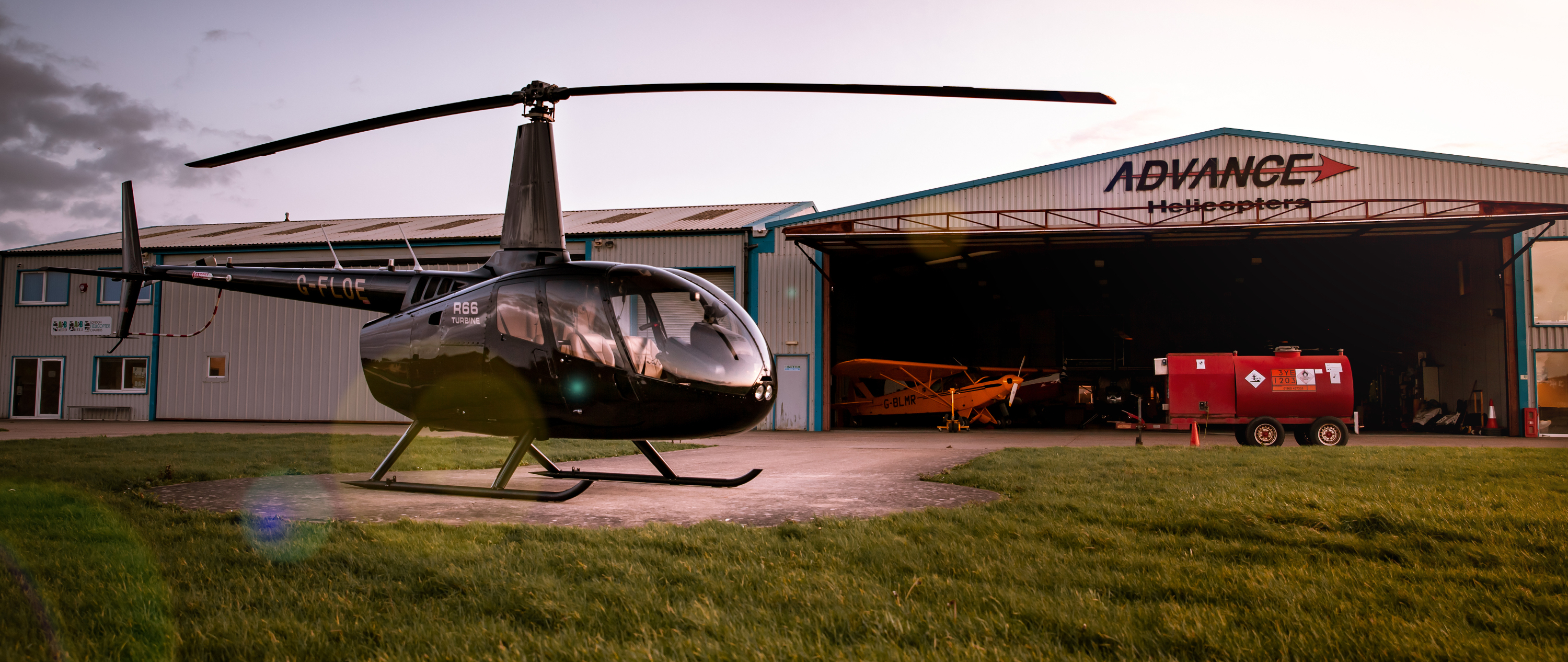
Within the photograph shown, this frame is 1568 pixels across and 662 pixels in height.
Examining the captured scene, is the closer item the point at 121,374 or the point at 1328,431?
the point at 1328,431

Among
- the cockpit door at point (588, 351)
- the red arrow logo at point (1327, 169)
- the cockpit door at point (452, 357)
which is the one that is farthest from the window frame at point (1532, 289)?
the cockpit door at point (452, 357)

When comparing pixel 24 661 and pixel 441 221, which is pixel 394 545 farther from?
pixel 441 221

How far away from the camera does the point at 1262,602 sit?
330 cm

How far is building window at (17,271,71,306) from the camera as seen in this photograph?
26.4 meters

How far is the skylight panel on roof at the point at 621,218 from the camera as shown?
87.2 ft

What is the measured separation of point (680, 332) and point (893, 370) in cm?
1718

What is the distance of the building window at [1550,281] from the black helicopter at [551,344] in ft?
74.7

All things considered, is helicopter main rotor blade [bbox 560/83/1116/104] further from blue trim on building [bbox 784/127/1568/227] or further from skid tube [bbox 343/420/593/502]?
blue trim on building [bbox 784/127/1568/227]

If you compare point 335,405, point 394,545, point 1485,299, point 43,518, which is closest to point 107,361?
point 335,405

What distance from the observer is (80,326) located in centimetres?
2589

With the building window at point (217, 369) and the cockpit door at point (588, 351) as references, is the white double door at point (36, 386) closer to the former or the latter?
the building window at point (217, 369)

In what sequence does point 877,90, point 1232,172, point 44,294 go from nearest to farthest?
1. point 877,90
2. point 1232,172
3. point 44,294

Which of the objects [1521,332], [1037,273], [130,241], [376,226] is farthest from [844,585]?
[376,226]

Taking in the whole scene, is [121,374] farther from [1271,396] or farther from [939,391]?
[1271,396]
